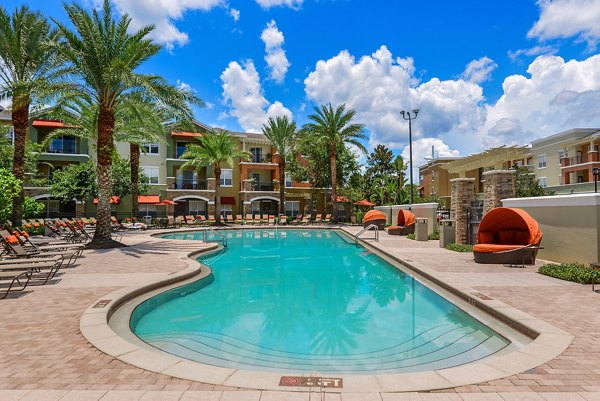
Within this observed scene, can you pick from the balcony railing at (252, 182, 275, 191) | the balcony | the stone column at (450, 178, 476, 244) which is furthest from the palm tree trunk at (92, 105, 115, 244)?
the balcony railing at (252, 182, 275, 191)

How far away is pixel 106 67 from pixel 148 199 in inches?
931

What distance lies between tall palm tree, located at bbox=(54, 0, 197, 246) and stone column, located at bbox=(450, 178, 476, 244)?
46.7 ft

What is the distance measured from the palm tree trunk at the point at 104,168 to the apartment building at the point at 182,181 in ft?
55.1

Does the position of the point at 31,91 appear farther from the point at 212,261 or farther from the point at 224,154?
the point at 224,154

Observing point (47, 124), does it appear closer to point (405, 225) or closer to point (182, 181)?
point (182, 181)

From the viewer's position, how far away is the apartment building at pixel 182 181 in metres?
38.1

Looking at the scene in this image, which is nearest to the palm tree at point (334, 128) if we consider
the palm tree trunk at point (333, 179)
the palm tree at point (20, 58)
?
the palm tree trunk at point (333, 179)

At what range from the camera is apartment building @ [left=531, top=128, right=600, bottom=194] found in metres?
40.9

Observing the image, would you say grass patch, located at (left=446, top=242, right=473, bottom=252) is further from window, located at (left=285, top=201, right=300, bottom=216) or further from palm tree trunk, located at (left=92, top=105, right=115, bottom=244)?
window, located at (left=285, top=201, right=300, bottom=216)

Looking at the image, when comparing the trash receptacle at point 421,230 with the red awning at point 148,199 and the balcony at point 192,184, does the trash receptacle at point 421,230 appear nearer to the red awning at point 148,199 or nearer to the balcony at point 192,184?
the red awning at point 148,199

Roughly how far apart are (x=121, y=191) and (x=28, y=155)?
317 inches

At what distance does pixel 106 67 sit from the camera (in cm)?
1698

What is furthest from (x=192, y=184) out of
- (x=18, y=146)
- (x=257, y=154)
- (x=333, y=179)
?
(x=18, y=146)

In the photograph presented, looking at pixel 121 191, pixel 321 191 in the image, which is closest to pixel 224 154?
pixel 121 191
